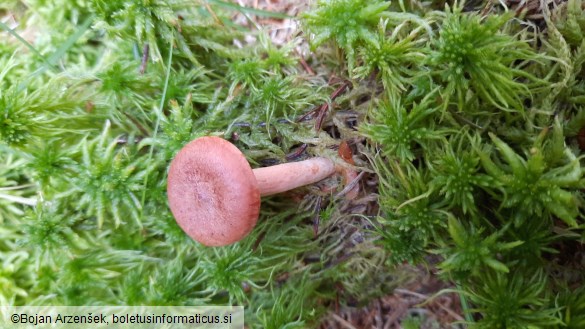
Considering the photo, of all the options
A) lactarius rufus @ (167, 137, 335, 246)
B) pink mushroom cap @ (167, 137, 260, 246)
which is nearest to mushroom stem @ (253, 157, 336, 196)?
lactarius rufus @ (167, 137, 335, 246)

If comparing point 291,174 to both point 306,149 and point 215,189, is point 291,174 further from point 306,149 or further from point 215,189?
point 215,189

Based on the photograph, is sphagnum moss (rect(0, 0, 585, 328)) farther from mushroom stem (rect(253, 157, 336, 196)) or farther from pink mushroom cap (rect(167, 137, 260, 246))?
pink mushroom cap (rect(167, 137, 260, 246))

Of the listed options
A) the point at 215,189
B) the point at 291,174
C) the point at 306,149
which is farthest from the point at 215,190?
the point at 306,149

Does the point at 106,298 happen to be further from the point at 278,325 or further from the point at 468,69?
the point at 468,69

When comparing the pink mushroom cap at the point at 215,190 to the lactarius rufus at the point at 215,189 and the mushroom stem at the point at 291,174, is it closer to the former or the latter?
the lactarius rufus at the point at 215,189

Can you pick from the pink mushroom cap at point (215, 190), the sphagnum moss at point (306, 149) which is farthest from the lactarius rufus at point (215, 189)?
the sphagnum moss at point (306, 149)

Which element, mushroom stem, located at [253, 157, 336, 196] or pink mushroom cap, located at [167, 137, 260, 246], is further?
mushroom stem, located at [253, 157, 336, 196]

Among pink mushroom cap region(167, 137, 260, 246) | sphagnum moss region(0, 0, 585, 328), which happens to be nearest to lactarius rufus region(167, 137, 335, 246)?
pink mushroom cap region(167, 137, 260, 246)

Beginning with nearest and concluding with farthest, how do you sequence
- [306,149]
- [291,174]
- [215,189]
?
[215,189], [291,174], [306,149]
